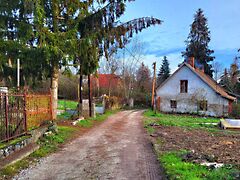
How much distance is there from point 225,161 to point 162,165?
1713 mm

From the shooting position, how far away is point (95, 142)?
10.9 m

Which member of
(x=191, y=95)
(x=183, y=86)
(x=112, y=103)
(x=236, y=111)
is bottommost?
(x=236, y=111)

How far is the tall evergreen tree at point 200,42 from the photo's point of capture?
149 ft

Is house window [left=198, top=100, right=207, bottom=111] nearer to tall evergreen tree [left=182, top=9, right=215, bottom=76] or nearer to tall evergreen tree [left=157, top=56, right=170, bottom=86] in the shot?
tall evergreen tree [left=182, top=9, right=215, bottom=76]

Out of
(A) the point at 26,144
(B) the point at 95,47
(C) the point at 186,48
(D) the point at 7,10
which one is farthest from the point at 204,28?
(A) the point at 26,144

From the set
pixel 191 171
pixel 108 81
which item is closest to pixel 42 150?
pixel 191 171

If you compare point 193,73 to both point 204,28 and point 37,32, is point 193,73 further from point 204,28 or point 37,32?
point 37,32

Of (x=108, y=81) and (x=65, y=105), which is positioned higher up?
(x=108, y=81)

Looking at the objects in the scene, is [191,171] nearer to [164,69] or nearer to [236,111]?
[236,111]

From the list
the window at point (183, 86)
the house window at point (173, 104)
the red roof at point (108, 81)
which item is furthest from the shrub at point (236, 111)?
the red roof at point (108, 81)

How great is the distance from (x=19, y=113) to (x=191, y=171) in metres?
5.90

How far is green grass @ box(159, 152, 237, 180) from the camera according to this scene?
18.4ft

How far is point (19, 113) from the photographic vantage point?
355 inches

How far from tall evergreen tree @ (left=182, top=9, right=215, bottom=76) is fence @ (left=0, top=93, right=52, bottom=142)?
38065 millimetres
